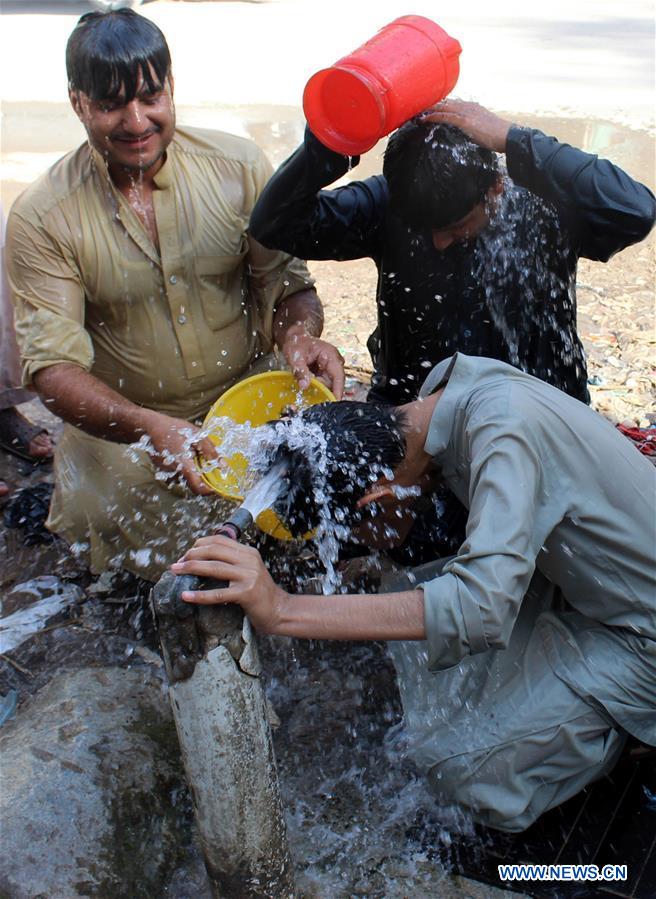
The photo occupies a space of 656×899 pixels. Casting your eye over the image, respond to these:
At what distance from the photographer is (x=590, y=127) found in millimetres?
8445

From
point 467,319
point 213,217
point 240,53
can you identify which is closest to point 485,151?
point 467,319

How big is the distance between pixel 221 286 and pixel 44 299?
68 cm

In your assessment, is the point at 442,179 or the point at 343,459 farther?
the point at 442,179

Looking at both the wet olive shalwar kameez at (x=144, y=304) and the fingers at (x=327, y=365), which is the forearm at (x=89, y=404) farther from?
the fingers at (x=327, y=365)

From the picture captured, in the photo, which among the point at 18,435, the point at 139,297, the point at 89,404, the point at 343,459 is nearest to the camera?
the point at 343,459

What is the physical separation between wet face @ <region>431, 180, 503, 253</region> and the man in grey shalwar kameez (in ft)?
2.42

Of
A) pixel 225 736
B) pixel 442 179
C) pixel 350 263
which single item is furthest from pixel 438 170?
pixel 350 263

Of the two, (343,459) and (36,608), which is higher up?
(343,459)

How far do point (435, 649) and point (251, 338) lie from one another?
75.9 inches

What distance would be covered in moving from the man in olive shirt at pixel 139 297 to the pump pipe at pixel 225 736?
2.80 ft

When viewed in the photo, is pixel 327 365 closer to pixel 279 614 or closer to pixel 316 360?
pixel 316 360

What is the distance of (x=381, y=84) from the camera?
8.80ft

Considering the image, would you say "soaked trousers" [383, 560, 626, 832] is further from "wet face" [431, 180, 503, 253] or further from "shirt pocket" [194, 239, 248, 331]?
"shirt pocket" [194, 239, 248, 331]

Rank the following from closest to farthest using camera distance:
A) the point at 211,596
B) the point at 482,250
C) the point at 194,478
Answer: the point at 211,596
the point at 194,478
the point at 482,250
